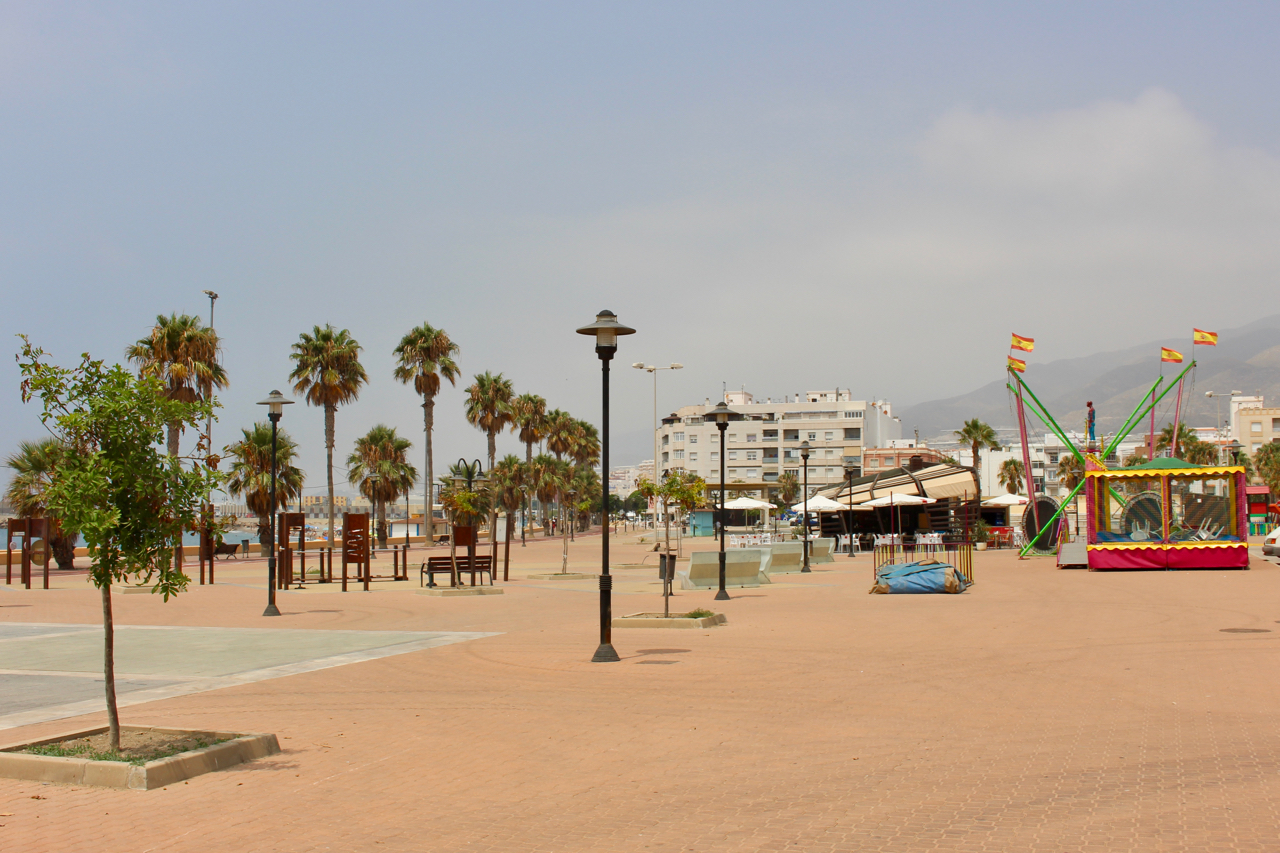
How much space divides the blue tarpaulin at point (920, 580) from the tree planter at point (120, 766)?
56.4ft

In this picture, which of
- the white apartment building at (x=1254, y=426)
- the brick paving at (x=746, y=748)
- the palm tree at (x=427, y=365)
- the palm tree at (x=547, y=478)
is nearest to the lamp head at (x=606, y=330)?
the brick paving at (x=746, y=748)

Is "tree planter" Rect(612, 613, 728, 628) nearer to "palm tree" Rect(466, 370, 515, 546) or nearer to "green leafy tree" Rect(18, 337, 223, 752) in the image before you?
"green leafy tree" Rect(18, 337, 223, 752)

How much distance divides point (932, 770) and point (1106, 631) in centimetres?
902

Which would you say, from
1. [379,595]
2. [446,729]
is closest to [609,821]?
[446,729]

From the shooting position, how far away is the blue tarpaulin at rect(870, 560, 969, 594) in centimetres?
2202

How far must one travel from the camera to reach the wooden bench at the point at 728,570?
981 inches

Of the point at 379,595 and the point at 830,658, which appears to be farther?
the point at 379,595

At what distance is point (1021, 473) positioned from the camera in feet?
321

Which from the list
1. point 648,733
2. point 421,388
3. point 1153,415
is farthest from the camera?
point 421,388

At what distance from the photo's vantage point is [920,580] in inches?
878

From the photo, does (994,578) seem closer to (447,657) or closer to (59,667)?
(447,657)

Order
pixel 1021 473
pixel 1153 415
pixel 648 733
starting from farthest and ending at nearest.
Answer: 1. pixel 1021 473
2. pixel 1153 415
3. pixel 648 733

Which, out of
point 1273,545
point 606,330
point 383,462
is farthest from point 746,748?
point 383,462

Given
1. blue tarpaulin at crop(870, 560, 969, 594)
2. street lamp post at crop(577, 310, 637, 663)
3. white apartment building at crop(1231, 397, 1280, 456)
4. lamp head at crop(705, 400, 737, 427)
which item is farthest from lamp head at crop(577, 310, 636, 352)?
white apartment building at crop(1231, 397, 1280, 456)
